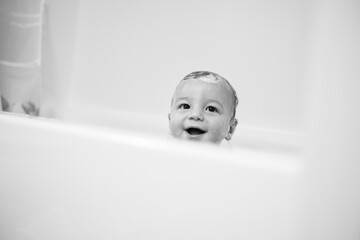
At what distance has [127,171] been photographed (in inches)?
7.8

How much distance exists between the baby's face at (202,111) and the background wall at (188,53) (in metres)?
0.50

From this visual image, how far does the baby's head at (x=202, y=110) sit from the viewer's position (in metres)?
0.67

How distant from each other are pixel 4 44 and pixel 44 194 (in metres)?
0.86

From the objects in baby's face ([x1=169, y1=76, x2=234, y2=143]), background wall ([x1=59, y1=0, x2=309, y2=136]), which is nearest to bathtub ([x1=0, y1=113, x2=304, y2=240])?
baby's face ([x1=169, y1=76, x2=234, y2=143])

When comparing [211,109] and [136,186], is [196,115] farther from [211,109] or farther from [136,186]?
[136,186]

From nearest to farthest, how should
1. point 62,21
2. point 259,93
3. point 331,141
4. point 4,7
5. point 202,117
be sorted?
point 331,141 < point 202,117 < point 4,7 < point 259,93 < point 62,21

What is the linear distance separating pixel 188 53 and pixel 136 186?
1145 mm

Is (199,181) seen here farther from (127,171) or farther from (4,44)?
(4,44)

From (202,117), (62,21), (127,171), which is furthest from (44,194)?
(62,21)

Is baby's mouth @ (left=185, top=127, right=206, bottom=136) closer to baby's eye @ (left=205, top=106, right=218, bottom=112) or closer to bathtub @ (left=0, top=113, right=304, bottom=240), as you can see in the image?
baby's eye @ (left=205, top=106, right=218, bottom=112)

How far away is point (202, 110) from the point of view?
2.23 feet

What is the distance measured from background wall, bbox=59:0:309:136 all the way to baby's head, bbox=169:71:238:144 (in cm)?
49

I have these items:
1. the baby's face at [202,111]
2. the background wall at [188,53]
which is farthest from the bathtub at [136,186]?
the background wall at [188,53]

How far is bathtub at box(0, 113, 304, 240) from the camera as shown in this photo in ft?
0.53
